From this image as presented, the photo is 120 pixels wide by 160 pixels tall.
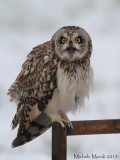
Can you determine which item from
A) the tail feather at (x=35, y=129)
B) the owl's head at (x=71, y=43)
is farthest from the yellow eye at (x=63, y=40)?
the tail feather at (x=35, y=129)

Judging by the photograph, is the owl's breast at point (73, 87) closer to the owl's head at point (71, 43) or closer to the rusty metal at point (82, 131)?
the owl's head at point (71, 43)

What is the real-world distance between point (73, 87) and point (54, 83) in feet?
0.59

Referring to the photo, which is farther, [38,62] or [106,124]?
[38,62]

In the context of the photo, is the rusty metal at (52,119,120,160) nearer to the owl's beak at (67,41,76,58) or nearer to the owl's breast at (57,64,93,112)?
the owl's breast at (57,64,93,112)

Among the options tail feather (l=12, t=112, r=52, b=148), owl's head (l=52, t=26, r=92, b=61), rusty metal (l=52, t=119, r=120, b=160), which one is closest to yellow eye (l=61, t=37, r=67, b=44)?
owl's head (l=52, t=26, r=92, b=61)

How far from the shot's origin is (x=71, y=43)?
9.39ft

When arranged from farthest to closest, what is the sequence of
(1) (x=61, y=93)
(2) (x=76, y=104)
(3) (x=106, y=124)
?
(2) (x=76, y=104) < (1) (x=61, y=93) < (3) (x=106, y=124)

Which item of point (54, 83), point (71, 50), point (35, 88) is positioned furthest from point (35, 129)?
point (71, 50)

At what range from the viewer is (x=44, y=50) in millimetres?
3215

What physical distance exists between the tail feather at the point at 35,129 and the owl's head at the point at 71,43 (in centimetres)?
62

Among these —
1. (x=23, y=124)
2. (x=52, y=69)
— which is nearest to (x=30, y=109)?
(x=23, y=124)

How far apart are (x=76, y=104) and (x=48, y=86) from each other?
432 millimetres

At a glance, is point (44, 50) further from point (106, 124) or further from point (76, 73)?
point (106, 124)

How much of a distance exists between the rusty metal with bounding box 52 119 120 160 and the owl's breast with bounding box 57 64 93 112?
0.95 m
